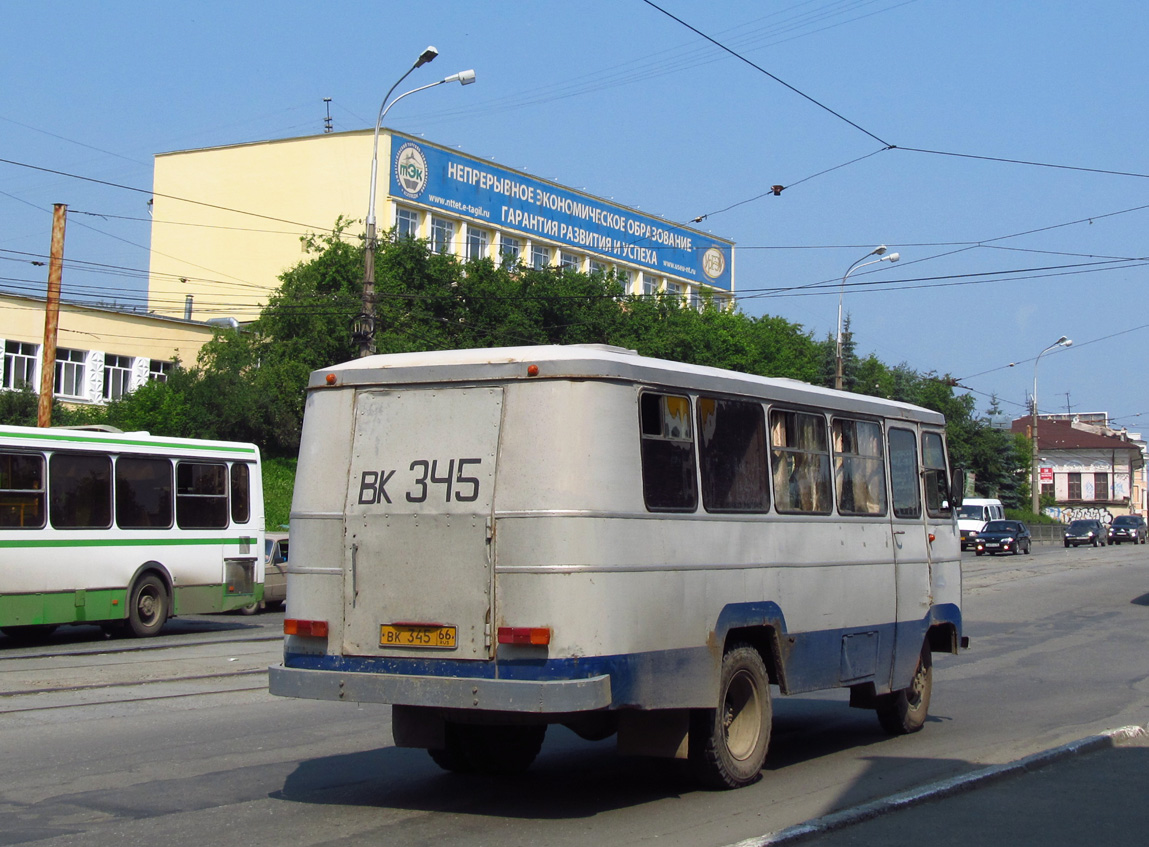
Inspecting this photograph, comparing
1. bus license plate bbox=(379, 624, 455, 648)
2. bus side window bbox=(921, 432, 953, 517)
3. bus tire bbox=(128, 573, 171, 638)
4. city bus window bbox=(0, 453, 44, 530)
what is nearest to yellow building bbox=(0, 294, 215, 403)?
bus tire bbox=(128, 573, 171, 638)

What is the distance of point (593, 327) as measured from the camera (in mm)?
56969

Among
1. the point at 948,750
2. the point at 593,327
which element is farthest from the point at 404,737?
the point at 593,327

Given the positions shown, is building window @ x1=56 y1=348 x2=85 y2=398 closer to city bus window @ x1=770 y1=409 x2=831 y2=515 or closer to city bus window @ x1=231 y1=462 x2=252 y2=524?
city bus window @ x1=231 y1=462 x2=252 y2=524

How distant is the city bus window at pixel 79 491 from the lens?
17344mm

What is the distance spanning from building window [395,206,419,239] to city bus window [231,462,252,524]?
132ft

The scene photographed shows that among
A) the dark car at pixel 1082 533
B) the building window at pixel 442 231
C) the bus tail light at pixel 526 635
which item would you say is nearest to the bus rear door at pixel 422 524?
the bus tail light at pixel 526 635

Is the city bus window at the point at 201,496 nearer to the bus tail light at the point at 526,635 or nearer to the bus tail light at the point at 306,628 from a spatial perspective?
the bus tail light at the point at 306,628

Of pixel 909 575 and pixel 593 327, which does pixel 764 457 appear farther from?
pixel 593 327

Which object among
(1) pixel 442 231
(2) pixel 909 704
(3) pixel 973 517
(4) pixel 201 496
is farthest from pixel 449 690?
(1) pixel 442 231

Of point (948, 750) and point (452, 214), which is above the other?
point (452, 214)

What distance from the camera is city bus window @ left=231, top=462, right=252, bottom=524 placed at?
Result: 2027 cm

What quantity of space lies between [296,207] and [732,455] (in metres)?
56.3

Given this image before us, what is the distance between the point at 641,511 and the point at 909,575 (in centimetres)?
385

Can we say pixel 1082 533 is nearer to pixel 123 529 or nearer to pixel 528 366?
pixel 123 529
